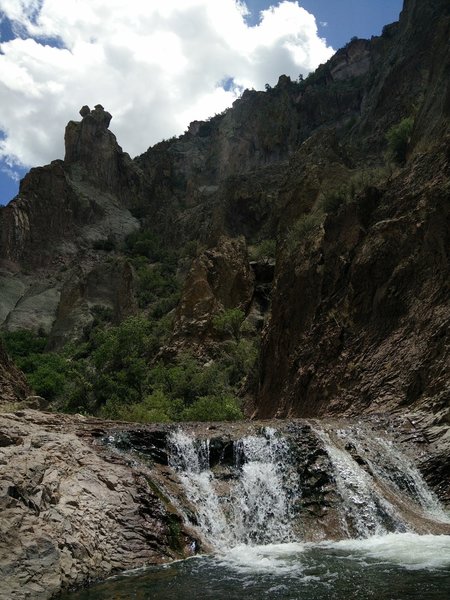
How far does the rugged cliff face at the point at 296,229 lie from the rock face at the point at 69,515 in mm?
9071

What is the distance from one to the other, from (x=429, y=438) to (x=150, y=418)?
12.6 m

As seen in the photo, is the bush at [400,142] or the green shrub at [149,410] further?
the bush at [400,142]

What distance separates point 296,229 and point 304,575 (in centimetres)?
2435

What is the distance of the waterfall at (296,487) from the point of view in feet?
40.6

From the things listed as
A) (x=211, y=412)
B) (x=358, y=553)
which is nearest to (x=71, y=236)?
(x=211, y=412)

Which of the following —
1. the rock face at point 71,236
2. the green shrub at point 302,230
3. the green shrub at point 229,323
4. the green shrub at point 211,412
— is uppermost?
the rock face at point 71,236

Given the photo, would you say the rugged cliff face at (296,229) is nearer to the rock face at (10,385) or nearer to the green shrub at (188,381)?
the green shrub at (188,381)

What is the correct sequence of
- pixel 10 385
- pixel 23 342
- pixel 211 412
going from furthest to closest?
pixel 23 342 → pixel 211 412 → pixel 10 385

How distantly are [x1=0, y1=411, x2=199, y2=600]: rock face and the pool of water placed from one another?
50cm

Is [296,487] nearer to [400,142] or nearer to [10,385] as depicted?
[10,385]

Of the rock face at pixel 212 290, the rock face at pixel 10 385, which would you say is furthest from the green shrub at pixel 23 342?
the rock face at pixel 10 385

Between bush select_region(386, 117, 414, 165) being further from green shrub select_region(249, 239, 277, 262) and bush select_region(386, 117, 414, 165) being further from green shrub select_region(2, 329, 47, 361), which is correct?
green shrub select_region(2, 329, 47, 361)

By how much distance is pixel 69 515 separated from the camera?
10352 mm

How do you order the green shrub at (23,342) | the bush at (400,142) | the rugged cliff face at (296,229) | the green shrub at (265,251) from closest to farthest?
the rugged cliff face at (296,229), the bush at (400,142), the green shrub at (265,251), the green shrub at (23,342)
